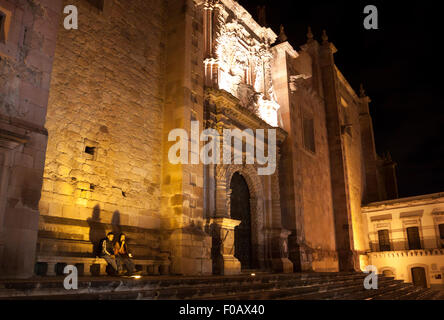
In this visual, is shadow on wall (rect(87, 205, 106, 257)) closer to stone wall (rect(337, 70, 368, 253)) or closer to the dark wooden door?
stone wall (rect(337, 70, 368, 253))

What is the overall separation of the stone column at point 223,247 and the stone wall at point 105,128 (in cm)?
187

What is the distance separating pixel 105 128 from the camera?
919 centimetres

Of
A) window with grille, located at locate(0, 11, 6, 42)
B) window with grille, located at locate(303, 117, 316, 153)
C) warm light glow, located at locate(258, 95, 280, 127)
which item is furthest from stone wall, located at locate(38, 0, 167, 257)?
window with grille, located at locate(303, 117, 316, 153)

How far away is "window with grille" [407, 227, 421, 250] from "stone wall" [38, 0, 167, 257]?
18.5 meters

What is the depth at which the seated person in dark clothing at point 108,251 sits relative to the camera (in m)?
7.84

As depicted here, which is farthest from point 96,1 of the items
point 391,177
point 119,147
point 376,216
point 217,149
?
point 391,177

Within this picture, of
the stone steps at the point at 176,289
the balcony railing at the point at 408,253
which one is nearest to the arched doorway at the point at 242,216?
the stone steps at the point at 176,289

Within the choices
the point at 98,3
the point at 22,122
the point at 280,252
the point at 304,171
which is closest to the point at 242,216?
the point at 280,252

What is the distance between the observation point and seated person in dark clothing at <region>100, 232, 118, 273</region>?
25.7 feet

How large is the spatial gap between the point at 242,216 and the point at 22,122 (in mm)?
8726

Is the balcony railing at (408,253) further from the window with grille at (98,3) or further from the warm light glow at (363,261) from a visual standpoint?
the window with grille at (98,3)

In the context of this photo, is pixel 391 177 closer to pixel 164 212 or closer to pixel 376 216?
pixel 376 216

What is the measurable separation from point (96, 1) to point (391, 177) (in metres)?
28.1

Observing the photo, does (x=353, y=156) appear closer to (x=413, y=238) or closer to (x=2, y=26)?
(x=413, y=238)
